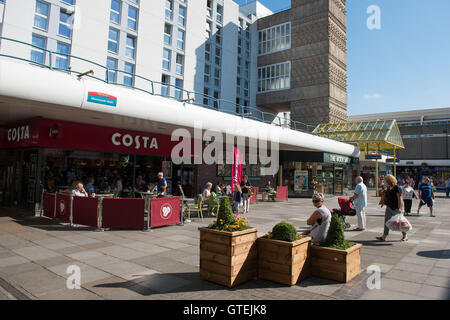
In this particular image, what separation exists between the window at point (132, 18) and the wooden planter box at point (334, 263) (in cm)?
3269

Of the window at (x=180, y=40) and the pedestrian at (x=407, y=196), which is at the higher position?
the window at (x=180, y=40)

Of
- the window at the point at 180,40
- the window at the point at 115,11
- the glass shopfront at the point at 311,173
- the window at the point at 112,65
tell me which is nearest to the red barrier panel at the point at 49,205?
the glass shopfront at the point at 311,173

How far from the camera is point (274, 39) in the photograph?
4750 cm

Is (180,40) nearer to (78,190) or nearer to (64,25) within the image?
(64,25)

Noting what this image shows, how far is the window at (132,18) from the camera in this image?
31.5 metres

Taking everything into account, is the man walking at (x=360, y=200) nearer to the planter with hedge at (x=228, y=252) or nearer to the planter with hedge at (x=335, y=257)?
the planter with hedge at (x=335, y=257)

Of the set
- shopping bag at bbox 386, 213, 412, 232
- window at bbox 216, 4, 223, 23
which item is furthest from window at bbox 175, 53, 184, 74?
shopping bag at bbox 386, 213, 412, 232

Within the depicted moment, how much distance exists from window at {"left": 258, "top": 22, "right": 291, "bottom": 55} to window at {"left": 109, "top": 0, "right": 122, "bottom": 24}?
24758 mm

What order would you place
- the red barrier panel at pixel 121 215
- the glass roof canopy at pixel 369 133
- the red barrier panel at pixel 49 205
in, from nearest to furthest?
the red barrier panel at pixel 121 215, the red barrier panel at pixel 49 205, the glass roof canopy at pixel 369 133

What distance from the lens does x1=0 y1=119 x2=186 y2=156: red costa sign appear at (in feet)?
41.3

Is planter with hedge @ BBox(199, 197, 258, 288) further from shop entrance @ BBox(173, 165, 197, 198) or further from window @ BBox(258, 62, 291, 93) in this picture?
window @ BBox(258, 62, 291, 93)

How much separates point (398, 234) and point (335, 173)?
18.4m

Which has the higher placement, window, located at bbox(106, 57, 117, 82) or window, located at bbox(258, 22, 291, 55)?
window, located at bbox(258, 22, 291, 55)

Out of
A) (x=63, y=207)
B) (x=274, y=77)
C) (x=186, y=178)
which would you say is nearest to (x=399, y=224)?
(x=63, y=207)
